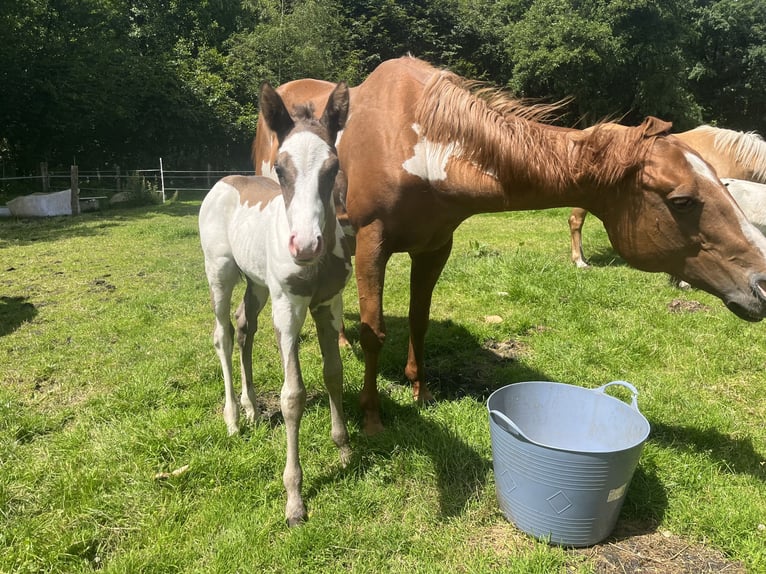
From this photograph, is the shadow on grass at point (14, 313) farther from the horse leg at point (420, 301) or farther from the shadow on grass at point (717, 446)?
the shadow on grass at point (717, 446)

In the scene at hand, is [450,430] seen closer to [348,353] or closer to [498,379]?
[498,379]

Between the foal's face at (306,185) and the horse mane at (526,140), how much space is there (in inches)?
33.3

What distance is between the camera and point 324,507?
2373 mm

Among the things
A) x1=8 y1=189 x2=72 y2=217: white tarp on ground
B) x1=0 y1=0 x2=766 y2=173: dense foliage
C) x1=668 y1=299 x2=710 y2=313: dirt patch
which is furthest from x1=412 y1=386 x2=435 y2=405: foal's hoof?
x1=0 y1=0 x2=766 y2=173: dense foliage

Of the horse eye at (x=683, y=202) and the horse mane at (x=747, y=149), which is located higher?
the horse mane at (x=747, y=149)

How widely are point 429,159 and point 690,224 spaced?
1369mm

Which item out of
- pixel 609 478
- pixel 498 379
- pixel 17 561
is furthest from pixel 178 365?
pixel 609 478

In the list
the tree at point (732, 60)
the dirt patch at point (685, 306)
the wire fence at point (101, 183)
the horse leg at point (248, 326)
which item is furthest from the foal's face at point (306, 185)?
the tree at point (732, 60)

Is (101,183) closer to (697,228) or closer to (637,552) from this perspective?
(697,228)

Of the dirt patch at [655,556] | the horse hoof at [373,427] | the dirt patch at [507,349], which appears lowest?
the dirt patch at [655,556]

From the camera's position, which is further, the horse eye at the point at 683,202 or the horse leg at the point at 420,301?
A: the horse leg at the point at 420,301

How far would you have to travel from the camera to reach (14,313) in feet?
16.6

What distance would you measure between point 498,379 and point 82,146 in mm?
21472

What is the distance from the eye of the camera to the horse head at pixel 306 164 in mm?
1896
